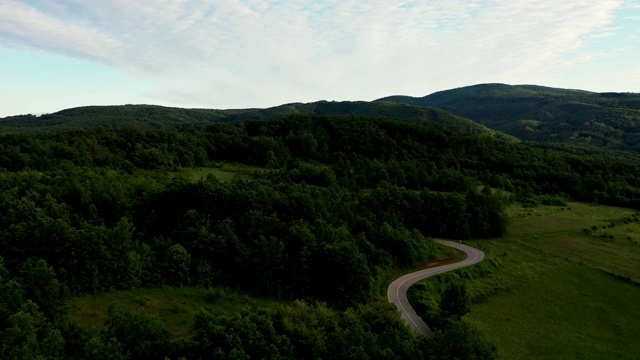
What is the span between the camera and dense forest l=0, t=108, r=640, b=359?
121 ft

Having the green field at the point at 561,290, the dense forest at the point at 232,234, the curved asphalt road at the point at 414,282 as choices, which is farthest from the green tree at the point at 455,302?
the dense forest at the point at 232,234

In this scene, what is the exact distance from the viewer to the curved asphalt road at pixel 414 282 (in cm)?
4912

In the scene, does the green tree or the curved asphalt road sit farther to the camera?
the curved asphalt road

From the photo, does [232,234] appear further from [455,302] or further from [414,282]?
[455,302]

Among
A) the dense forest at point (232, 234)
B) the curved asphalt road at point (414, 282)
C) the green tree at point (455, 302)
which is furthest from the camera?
the curved asphalt road at point (414, 282)

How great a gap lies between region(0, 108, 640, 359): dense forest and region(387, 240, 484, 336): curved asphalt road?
330 cm

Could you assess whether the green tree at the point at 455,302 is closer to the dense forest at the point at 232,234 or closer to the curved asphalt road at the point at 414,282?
the curved asphalt road at the point at 414,282

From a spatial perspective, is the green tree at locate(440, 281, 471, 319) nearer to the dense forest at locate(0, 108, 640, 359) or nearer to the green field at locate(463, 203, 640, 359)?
the green field at locate(463, 203, 640, 359)

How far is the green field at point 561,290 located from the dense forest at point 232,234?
963 cm

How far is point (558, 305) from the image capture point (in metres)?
59.7

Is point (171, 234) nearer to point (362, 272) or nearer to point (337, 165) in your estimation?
point (362, 272)

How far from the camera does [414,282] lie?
62.2m

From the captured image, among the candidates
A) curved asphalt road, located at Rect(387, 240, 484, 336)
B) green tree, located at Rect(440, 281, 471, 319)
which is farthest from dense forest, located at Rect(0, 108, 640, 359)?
green tree, located at Rect(440, 281, 471, 319)

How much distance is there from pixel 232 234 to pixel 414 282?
93.1 ft
